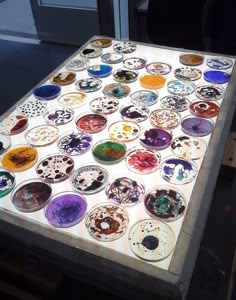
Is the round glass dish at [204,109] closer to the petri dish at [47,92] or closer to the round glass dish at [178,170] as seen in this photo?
the round glass dish at [178,170]

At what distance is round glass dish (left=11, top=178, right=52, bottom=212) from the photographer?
0.85 meters

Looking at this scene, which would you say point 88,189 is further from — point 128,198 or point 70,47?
point 70,47

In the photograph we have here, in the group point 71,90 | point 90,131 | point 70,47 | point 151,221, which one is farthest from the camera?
point 70,47

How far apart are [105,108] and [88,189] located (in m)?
0.42

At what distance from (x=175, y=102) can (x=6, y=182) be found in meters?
0.68

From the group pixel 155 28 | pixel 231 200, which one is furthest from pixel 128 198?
pixel 155 28

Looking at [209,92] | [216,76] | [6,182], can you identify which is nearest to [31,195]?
[6,182]

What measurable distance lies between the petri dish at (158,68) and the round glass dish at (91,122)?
39cm

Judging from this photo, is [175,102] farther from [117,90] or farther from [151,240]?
[151,240]

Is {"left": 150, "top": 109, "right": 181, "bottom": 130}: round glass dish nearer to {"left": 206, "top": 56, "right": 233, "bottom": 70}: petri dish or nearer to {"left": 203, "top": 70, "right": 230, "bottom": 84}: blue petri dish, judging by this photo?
{"left": 203, "top": 70, "right": 230, "bottom": 84}: blue petri dish

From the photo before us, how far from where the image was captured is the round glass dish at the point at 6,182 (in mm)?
894

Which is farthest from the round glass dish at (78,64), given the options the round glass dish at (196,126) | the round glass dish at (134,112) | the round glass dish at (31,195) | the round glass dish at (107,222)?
the round glass dish at (107,222)

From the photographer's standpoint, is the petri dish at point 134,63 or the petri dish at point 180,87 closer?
the petri dish at point 180,87

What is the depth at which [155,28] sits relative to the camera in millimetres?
1889
